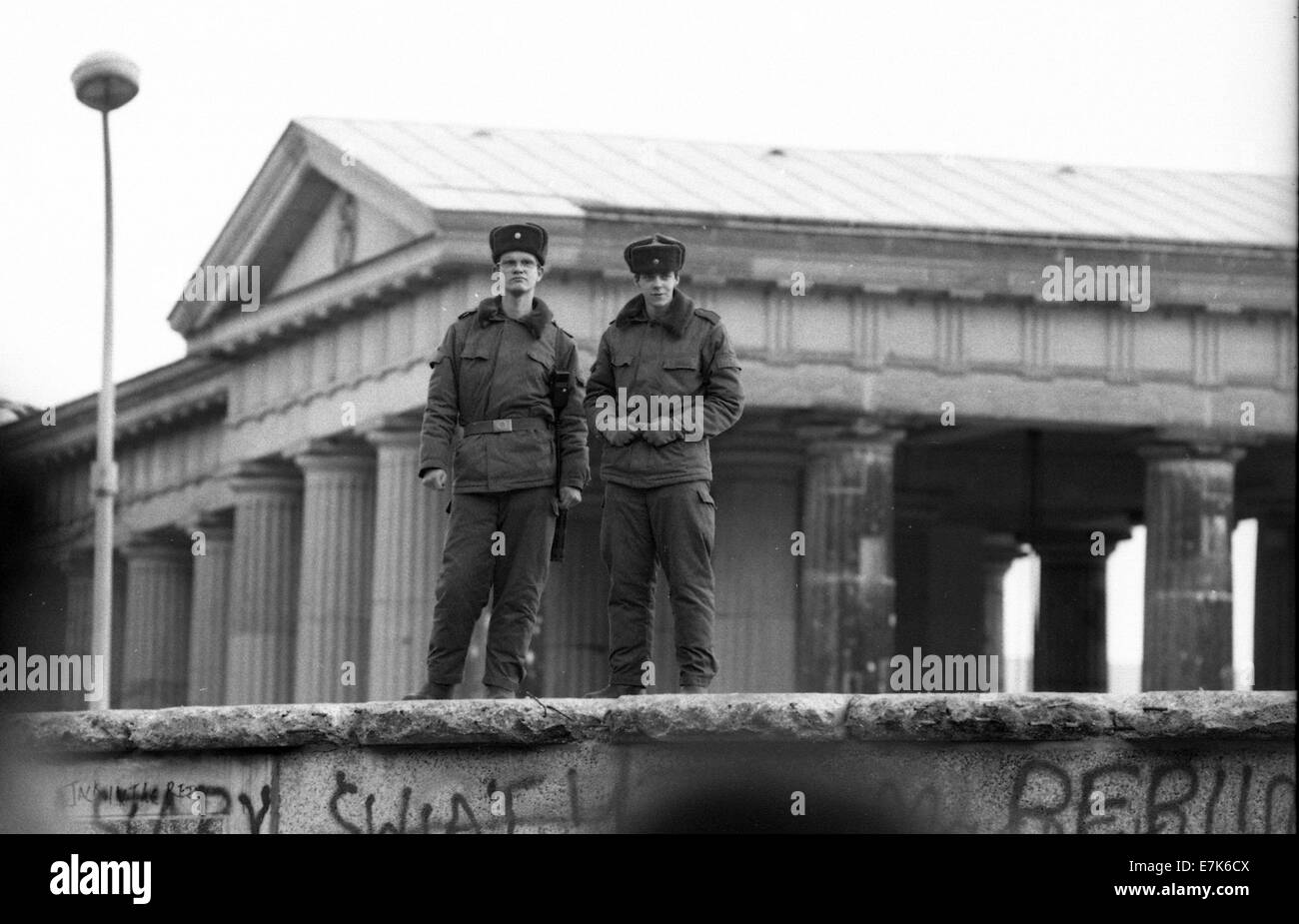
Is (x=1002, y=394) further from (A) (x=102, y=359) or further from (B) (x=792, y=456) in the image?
(A) (x=102, y=359)

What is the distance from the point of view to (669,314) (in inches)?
671

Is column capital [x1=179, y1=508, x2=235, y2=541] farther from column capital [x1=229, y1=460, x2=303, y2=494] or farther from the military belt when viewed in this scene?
the military belt

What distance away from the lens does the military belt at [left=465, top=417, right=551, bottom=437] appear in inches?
667

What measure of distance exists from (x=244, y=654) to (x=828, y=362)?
34.6 feet

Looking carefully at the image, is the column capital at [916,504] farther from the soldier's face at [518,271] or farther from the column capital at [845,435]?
the soldier's face at [518,271]

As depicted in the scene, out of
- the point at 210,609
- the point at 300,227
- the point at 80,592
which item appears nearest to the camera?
the point at 300,227

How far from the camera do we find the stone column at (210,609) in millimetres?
50469

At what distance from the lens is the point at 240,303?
156 ft

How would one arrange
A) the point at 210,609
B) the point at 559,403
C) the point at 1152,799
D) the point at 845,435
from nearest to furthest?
the point at 1152,799 < the point at 559,403 < the point at 845,435 < the point at 210,609

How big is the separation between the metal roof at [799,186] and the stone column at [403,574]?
3603 millimetres

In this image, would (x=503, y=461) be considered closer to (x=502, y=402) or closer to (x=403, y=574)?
(x=502, y=402)

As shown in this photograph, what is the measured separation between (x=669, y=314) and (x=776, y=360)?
25162 mm

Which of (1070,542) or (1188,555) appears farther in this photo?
(1070,542)

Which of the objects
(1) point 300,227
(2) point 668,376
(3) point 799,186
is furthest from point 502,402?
(1) point 300,227
